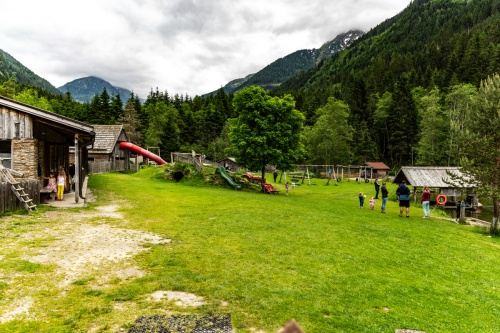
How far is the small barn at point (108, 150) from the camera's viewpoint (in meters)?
40.2

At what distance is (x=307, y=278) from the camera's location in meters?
7.75

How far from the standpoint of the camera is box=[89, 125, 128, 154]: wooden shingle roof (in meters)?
40.7

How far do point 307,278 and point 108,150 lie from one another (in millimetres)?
39504

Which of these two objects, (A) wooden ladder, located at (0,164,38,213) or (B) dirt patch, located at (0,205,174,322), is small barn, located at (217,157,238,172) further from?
(B) dirt patch, located at (0,205,174,322)

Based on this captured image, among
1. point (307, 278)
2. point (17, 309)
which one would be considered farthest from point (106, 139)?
point (307, 278)

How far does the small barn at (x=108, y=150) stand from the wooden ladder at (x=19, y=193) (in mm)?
23469

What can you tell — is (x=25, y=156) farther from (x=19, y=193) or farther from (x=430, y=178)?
(x=430, y=178)

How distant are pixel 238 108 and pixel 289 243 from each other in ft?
77.8

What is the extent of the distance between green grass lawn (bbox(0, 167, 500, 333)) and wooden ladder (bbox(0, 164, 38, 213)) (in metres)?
4.33

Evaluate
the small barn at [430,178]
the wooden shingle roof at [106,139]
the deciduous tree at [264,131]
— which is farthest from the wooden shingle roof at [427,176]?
the wooden shingle roof at [106,139]

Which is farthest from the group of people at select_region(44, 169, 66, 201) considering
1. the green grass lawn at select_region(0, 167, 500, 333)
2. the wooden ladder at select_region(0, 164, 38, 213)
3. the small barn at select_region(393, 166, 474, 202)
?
the small barn at select_region(393, 166, 474, 202)

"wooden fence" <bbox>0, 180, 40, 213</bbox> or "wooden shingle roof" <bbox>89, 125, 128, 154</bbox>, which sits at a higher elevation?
"wooden shingle roof" <bbox>89, 125, 128, 154</bbox>

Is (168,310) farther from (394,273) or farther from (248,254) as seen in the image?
(394,273)

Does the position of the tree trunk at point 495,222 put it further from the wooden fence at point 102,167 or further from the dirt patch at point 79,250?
the wooden fence at point 102,167
